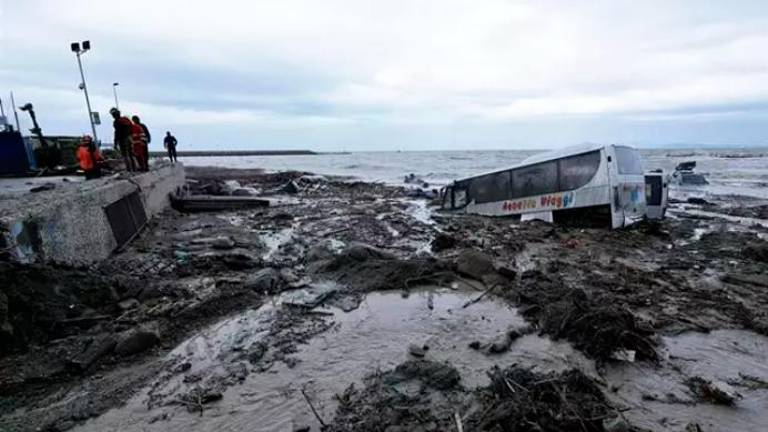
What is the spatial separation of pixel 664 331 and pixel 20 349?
783 cm

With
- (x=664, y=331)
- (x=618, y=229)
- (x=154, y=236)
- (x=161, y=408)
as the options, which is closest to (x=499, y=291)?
(x=664, y=331)

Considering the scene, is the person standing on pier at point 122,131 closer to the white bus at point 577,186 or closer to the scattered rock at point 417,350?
the white bus at point 577,186

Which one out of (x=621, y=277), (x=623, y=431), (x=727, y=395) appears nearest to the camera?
(x=623, y=431)

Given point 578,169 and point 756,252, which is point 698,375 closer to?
point 756,252

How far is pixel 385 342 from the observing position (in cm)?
533

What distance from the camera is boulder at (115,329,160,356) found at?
488 cm

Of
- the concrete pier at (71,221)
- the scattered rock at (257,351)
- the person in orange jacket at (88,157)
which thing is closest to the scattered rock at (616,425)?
the scattered rock at (257,351)

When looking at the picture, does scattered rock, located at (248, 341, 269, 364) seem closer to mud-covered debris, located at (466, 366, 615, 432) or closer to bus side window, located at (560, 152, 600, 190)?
mud-covered debris, located at (466, 366, 615, 432)

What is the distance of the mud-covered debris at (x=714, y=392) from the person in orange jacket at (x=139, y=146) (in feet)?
52.1

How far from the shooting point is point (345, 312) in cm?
636

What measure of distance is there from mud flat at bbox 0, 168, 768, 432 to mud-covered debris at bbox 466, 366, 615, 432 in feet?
0.06

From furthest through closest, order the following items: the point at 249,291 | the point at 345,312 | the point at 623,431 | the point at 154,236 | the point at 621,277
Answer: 1. the point at 154,236
2. the point at 621,277
3. the point at 249,291
4. the point at 345,312
5. the point at 623,431

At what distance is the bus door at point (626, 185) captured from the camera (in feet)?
35.8

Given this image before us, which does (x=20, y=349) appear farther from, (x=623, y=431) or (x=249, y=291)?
(x=623, y=431)
